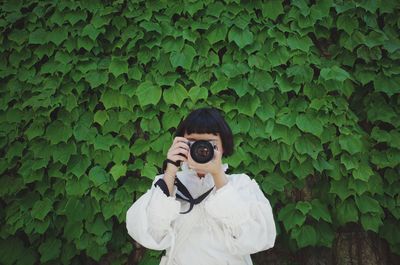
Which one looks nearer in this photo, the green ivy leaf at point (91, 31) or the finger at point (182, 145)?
the finger at point (182, 145)

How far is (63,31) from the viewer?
282 cm

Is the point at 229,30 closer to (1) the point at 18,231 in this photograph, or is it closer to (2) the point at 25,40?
(2) the point at 25,40

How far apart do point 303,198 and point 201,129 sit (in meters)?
1.43

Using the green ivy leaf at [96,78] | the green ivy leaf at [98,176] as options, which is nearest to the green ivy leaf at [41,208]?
the green ivy leaf at [98,176]

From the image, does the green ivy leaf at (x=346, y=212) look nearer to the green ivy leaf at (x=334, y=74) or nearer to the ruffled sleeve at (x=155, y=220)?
the green ivy leaf at (x=334, y=74)

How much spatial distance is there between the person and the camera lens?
0.05 feet

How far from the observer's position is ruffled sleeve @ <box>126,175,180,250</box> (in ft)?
4.91

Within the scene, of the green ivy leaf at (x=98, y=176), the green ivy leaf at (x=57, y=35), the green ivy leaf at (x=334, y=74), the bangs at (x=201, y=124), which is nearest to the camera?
the bangs at (x=201, y=124)

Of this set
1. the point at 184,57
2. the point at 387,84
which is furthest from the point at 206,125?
→ the point at 387,84

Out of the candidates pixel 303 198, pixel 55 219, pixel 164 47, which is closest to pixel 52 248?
pixel 55 219

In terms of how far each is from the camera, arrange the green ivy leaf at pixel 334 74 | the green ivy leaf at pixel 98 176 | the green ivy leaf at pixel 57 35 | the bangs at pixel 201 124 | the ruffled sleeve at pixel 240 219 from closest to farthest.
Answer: the ruffled sleeve at pixel 240 219 → the bangs at pixel 201 124 → the green ivy leaf at pixel 334 74 → the green ivy leaf at pixel 98 176 → the green ivy leaf at pixel 57 35

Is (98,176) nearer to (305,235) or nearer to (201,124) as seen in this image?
(201,124)

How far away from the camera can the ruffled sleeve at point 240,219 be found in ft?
4.90

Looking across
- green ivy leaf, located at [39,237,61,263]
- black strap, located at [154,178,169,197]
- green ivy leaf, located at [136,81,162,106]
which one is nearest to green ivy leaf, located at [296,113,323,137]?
green ivy leaf, located at [136,81,162,106]
